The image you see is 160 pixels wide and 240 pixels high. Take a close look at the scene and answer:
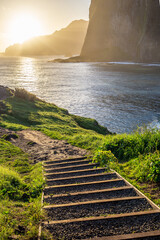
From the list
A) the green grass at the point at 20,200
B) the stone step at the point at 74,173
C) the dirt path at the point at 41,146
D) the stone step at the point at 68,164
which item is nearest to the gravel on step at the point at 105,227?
the green grass at the point at 20,200

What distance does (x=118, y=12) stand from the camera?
138875 millimetres

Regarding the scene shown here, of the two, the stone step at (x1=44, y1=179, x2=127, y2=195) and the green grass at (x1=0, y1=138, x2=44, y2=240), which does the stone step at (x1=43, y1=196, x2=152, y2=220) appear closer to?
the green grass at (x1=0, y1=138, x2=44, y2=240)

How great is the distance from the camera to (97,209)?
5.73 m

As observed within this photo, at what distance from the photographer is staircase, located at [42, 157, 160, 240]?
16.1 ft

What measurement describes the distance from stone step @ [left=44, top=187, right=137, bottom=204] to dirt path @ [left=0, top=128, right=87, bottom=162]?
14.6 feet

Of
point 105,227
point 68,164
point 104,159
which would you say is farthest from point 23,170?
point 105,227

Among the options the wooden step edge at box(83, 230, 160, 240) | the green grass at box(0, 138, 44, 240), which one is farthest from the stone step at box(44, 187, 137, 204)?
the wooden step edge at box(83, 230, 160, 240)

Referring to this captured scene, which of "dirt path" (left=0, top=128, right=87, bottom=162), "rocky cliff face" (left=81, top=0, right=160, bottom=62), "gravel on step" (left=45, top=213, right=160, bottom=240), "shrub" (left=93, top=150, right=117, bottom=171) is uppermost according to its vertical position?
"rocky cliff face" (left=81, top=0, right=160, bottom=62)

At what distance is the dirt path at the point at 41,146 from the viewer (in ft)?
36.8

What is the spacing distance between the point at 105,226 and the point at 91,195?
4.57 feet

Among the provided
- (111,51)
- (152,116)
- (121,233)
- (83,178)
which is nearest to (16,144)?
(83,178)

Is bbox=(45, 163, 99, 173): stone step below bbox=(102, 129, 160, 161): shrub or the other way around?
below

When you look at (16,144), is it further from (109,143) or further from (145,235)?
(145,235)

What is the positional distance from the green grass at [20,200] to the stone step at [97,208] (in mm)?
534
